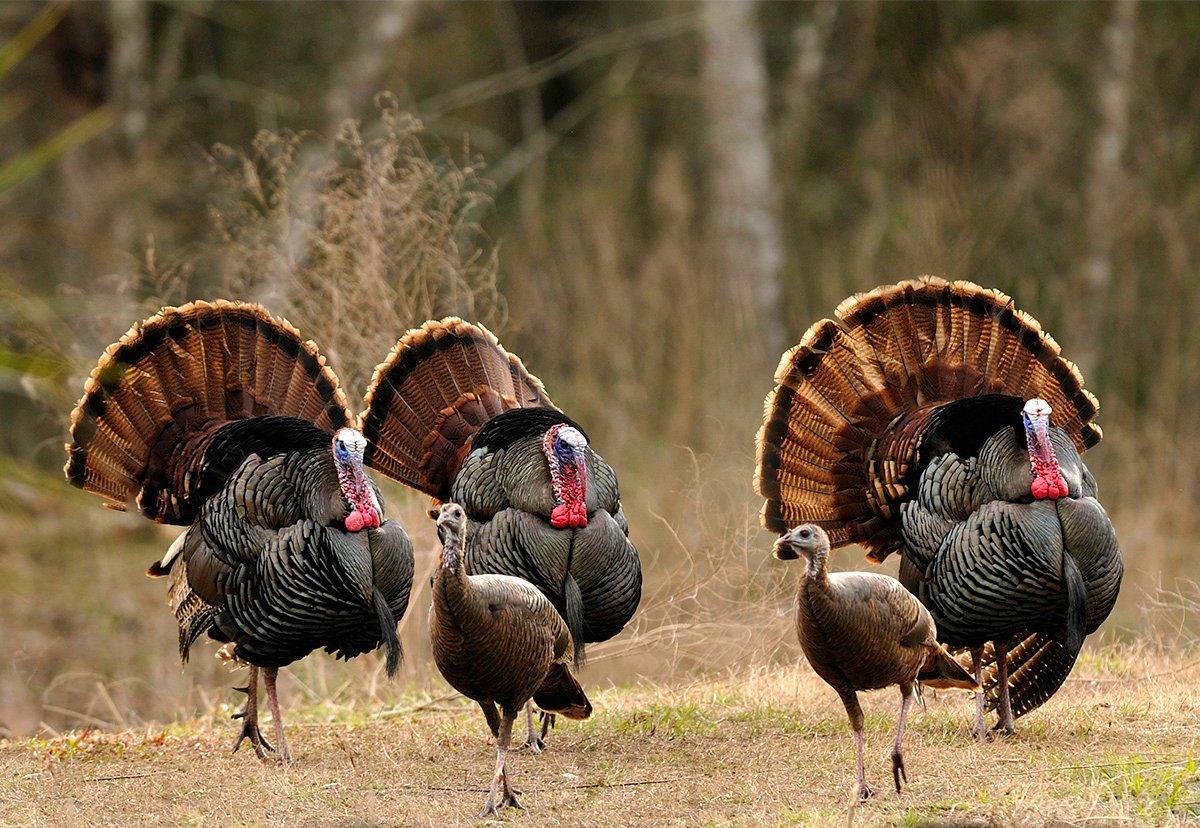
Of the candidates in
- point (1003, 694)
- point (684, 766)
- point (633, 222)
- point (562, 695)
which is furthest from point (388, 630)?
point (633, 222)

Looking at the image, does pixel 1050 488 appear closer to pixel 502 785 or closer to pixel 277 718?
pixel 502 785

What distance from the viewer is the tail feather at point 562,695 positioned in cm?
580

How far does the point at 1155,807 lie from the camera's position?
4.94 metres

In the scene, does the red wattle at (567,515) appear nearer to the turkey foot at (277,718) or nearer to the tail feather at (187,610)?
the turkey foot at (277,718)

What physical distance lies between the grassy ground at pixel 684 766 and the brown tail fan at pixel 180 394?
3.61ft

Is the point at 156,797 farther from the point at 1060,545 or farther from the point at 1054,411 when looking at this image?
the point at 1054,411

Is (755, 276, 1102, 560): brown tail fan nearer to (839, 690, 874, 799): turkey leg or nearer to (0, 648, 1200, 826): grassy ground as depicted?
(0, 648, 1200, 826): grassy ground

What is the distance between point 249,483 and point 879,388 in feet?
8.67

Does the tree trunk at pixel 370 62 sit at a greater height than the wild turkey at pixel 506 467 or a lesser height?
greater

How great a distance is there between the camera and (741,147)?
1330cm

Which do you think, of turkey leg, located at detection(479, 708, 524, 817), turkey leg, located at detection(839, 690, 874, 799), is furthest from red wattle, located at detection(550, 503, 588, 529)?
turkey leg, located at detection(839, 690, 874, 799)

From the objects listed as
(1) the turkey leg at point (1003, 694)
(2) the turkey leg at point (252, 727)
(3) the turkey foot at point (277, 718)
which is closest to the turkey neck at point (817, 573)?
(1) the turkey leg at point (1003, 694)

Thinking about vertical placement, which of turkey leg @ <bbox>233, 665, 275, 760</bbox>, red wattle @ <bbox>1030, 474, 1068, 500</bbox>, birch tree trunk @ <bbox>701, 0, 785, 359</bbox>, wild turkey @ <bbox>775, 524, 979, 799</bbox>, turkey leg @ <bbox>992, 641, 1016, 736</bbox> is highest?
birch tree trunk @ <bbox>701, 0, 785, 359</bbox>

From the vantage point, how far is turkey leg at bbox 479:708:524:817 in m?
5.30
